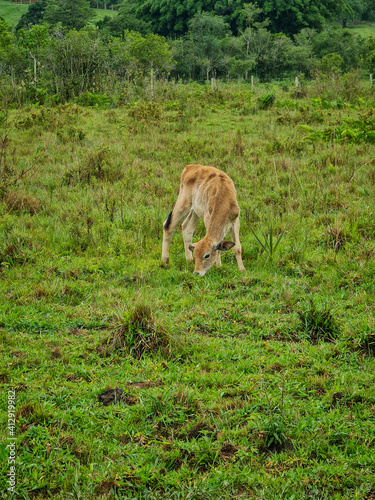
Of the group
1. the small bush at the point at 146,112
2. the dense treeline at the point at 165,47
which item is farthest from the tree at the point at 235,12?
the small bush at the point at 146,112

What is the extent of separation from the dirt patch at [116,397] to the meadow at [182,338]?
0.02 metres

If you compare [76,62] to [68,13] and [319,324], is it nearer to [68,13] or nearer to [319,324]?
[319,324]

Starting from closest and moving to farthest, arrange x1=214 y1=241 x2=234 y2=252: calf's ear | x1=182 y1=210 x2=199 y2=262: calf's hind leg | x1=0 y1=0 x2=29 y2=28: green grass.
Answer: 1. x1=214 y1=241 x2=234 y2=252: calf's ear
2. x1=182 y1=210 x2=199 y2=262: calf's hind leg
3. x1=0 y1=0 x2=29 y2=28: green grass

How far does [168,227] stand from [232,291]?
2023mm

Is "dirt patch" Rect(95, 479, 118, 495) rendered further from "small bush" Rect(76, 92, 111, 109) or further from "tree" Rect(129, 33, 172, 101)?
"tree" Rect(129, 33, 172, 101)

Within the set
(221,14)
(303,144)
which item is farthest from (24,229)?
(221,14)

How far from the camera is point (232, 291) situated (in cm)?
647

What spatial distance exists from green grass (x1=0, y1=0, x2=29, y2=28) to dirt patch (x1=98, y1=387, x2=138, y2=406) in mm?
82623

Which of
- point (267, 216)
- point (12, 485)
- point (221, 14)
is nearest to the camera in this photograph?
point (12, 485)

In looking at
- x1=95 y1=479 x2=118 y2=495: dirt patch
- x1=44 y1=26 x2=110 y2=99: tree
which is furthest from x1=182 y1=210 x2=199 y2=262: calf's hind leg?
x1=44 y1=26 x2=110 y2=99: tree

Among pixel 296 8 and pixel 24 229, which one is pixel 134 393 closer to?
pixel 24 229

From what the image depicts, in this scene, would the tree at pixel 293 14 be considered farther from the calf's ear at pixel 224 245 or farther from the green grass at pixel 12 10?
the calf's ear at pixel 224 245

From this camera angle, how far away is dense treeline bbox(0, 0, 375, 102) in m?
23.9

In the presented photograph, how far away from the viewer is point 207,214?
24.0 feet
